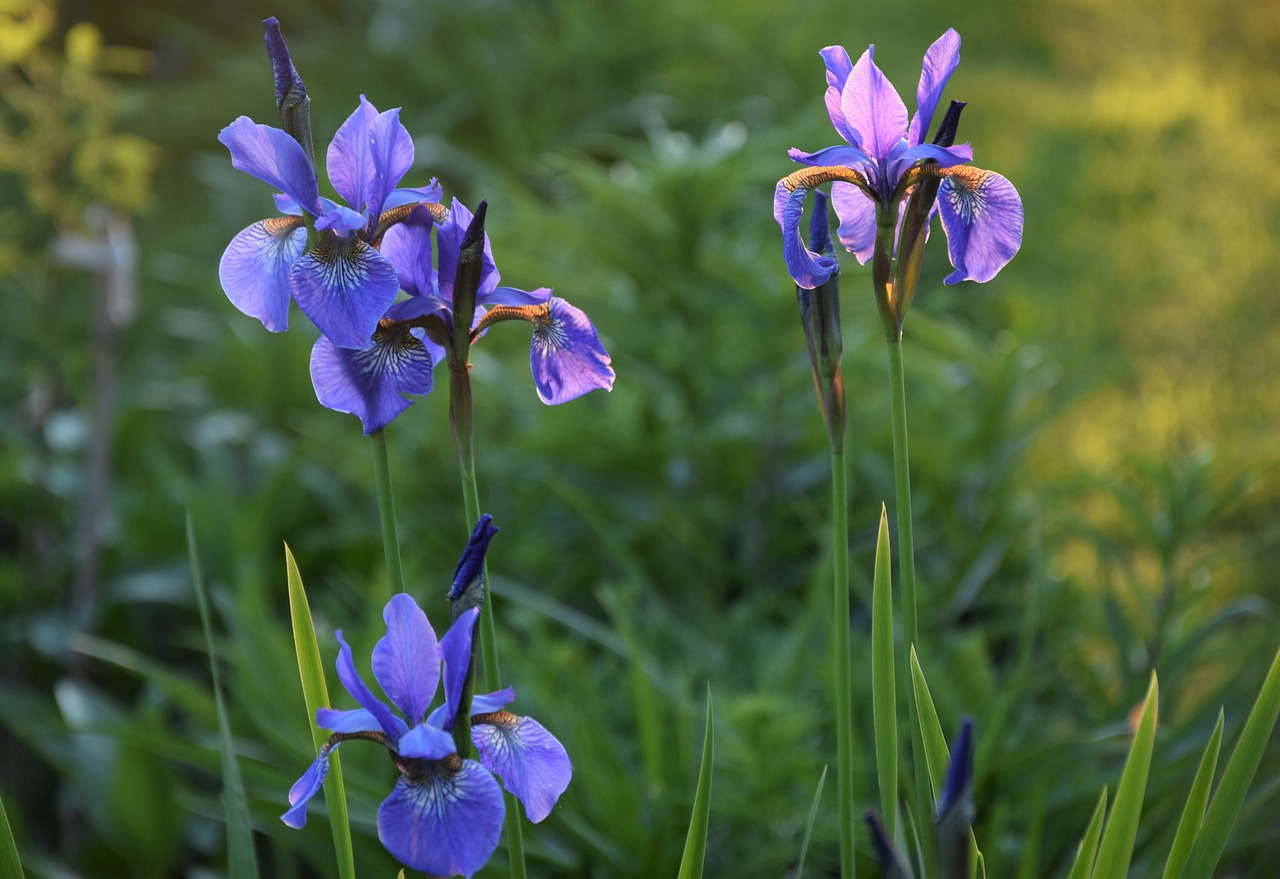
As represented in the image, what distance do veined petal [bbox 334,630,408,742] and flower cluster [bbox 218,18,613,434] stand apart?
147 millimetres

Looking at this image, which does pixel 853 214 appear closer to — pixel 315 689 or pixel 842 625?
pixel 842 625

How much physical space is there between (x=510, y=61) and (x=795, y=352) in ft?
9.41

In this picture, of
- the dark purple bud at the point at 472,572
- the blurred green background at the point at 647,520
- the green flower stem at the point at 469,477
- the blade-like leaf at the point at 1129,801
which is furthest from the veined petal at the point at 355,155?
the blurred green background at the point at 647,520

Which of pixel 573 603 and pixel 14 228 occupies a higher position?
pixel 14 228

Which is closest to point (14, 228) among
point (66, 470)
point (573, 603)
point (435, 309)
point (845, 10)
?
point (66, 470)

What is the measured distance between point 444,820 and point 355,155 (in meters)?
0.42

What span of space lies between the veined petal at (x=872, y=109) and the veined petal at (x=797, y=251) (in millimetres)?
56

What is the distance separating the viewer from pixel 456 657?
66 cm

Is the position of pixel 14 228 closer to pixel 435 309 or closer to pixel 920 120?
pixel 435 309

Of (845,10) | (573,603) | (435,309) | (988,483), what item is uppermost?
(845,10)

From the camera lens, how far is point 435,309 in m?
0.73

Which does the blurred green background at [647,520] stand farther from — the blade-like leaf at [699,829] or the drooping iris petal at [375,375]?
the drooping iris petal at [375,375]

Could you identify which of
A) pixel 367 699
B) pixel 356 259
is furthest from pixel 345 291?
pixel 367 699

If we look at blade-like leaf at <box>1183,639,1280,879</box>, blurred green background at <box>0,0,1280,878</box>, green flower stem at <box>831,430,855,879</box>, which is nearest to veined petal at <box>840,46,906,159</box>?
green flower stem at <box>831,430,855,879</box>
